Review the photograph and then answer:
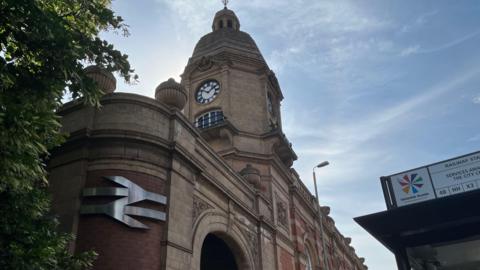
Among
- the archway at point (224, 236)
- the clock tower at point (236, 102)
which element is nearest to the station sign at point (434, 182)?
the archway at point (224, 236)

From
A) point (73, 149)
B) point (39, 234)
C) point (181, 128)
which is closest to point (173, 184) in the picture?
point (181, 128)

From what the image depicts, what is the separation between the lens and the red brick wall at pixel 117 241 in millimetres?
11836

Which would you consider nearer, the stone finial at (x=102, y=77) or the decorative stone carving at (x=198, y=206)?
the stone finial at (x=102, y=77)

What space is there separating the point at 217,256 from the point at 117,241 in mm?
8275

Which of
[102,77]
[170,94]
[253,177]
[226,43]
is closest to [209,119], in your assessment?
[226,43]

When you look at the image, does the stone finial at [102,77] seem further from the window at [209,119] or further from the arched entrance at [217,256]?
the window at [209,119]

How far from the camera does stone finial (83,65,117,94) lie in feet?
48.5

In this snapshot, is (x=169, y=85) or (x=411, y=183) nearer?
(x=411, y=183)

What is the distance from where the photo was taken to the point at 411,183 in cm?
812

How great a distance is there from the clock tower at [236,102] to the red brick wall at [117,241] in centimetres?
1163

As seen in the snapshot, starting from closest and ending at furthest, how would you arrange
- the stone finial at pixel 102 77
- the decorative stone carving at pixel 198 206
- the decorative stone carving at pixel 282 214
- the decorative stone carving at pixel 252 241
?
the stone finial at pixel 102 77 → the decorative stone carving at pixel 198 206 → the decorative stone carving at pixel 252 241 → the decorative stone carving at pixel 282 214

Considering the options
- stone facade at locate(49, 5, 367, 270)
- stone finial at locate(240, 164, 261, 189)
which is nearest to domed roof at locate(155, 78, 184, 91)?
stone facade at locate(49, 5, 367, 270)

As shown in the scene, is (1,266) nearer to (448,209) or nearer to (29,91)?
(29,91)

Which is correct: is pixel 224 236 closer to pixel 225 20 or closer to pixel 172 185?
pixel 172 185
